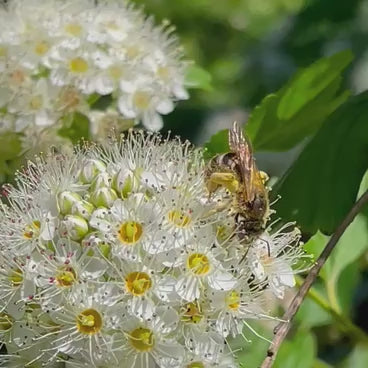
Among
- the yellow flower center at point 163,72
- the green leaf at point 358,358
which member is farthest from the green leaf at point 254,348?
the yellow flower center at point 163,72

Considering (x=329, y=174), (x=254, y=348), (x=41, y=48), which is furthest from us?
(x=41, y=48)

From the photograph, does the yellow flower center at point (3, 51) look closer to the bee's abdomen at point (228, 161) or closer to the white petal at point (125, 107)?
the white petal at point (125, 107)

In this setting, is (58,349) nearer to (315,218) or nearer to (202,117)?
(315,218)

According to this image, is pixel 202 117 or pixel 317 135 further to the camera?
pixel 202 117

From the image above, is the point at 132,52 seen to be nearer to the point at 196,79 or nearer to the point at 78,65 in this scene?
the point at 78,65

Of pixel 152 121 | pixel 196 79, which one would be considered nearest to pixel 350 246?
pixel 152 121

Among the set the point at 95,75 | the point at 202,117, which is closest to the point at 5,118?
the point at 95,75

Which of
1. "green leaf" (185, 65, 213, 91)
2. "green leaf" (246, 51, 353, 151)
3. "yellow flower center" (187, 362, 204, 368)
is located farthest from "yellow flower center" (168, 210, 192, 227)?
"green leaf" (185, 65, 213, 91)
